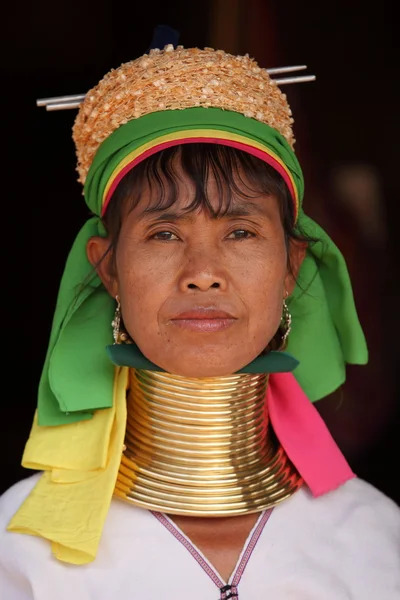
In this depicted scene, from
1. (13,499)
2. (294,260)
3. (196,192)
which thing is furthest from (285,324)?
(13,499)

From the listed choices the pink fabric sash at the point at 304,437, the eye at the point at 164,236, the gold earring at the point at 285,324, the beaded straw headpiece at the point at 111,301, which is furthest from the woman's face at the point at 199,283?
the pink fabric sash at the point at 304,437

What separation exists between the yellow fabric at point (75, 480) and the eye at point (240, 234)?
46cm

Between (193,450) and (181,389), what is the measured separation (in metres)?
0.15

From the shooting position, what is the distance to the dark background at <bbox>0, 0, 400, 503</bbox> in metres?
4.31

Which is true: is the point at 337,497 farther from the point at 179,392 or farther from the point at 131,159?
the point at 131,159

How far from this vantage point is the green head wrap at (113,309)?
2.49 metres

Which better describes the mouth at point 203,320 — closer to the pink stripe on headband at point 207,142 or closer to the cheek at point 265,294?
→ the cheek at point 265,294

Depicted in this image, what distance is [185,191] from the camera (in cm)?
247

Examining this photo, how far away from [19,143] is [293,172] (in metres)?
2.31

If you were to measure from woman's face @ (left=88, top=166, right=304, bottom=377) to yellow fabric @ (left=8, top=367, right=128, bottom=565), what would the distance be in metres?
0.21

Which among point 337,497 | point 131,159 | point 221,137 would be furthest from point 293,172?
point 337,497

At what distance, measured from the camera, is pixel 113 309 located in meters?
2.76

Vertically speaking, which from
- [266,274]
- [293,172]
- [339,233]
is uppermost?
[293,172]

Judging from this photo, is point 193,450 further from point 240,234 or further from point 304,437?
point 240,234
